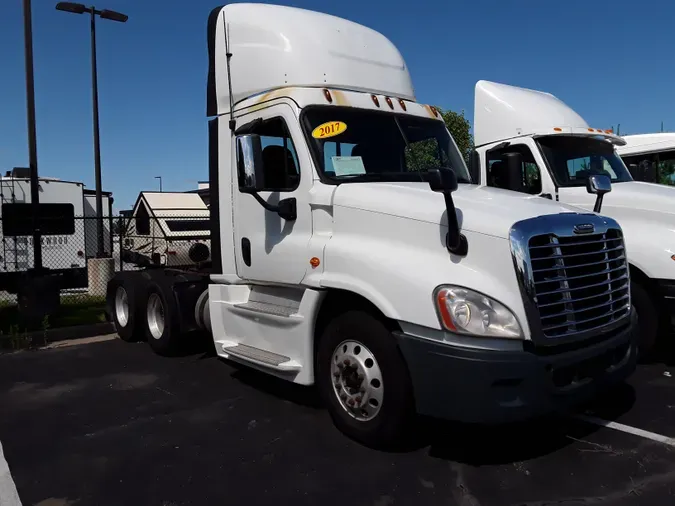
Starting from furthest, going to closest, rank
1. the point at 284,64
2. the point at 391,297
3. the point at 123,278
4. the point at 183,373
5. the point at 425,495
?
the point at 123,278
the point at 183,373
the point at 284,64
the point at 391,297
the point at 425,495

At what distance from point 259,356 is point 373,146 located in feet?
6.81

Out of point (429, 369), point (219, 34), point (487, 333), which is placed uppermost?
point (219, 34)

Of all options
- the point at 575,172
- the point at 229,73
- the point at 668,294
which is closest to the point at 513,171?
the point at 575,172

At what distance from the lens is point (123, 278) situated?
8336 millimetres

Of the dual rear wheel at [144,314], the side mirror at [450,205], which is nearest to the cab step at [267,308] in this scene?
the side mirror at [450,205]

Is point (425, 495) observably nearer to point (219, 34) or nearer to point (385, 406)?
point (385, 406)

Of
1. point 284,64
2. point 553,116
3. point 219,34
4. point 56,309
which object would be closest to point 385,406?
point 284,64

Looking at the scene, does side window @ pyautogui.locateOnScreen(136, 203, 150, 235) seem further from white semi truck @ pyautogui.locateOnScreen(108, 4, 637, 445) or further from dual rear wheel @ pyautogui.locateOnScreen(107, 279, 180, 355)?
white semi truck @ pyautogui.locateOnScreen(108, 4, 637, 445)

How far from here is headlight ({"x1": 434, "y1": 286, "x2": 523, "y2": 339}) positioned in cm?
357

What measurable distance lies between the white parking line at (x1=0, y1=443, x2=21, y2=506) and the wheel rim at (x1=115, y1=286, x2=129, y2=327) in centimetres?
412

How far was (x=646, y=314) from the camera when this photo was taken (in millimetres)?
6043

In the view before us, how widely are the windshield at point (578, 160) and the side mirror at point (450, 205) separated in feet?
12.3

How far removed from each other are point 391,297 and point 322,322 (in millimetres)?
940

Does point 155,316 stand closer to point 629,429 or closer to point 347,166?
point 347,166
